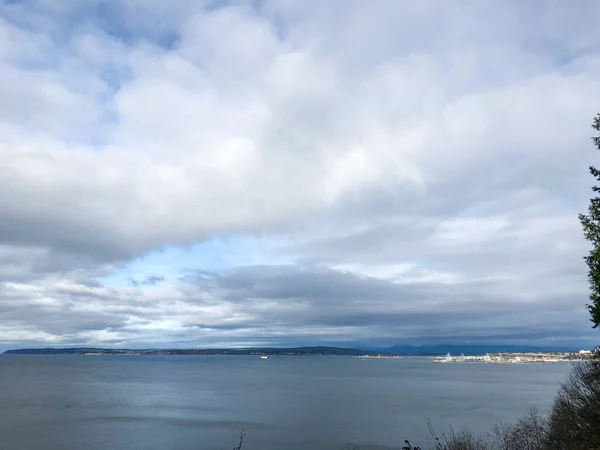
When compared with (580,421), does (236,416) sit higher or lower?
lower

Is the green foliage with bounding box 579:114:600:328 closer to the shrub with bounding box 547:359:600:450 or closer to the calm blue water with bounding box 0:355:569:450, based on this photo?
the shrub with bounding box 547:359:600:450

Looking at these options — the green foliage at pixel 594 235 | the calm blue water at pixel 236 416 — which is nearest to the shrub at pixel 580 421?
the green foliage at pixel 594 235

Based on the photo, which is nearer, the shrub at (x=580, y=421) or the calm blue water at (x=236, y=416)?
the shrub at (x=580, y=421)

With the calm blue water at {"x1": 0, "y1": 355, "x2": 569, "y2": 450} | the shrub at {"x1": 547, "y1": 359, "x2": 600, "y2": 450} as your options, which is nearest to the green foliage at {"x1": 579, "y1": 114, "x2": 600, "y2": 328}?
the shrub at {"x1": 547, "y1": 359, "x2": 600, "y2": 450}

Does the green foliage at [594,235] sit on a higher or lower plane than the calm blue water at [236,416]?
higher

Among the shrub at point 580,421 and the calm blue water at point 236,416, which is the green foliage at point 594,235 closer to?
the shrub at point 580,421

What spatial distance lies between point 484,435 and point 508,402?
46.2m

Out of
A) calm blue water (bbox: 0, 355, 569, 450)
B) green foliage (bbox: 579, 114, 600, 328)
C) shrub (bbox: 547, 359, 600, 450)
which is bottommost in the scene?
calm blue water (bbox: 0, 355, 569, 450)

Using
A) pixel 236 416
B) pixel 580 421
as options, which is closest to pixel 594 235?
pixel 580 421

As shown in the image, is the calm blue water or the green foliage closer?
the green foliage

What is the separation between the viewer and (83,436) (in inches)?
2574

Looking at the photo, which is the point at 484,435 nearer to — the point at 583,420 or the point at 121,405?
the point at 583,420

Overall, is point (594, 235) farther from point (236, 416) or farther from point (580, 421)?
point (236, 416)

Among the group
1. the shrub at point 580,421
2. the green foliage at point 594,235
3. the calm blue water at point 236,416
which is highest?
the green foliage at point 594,235
